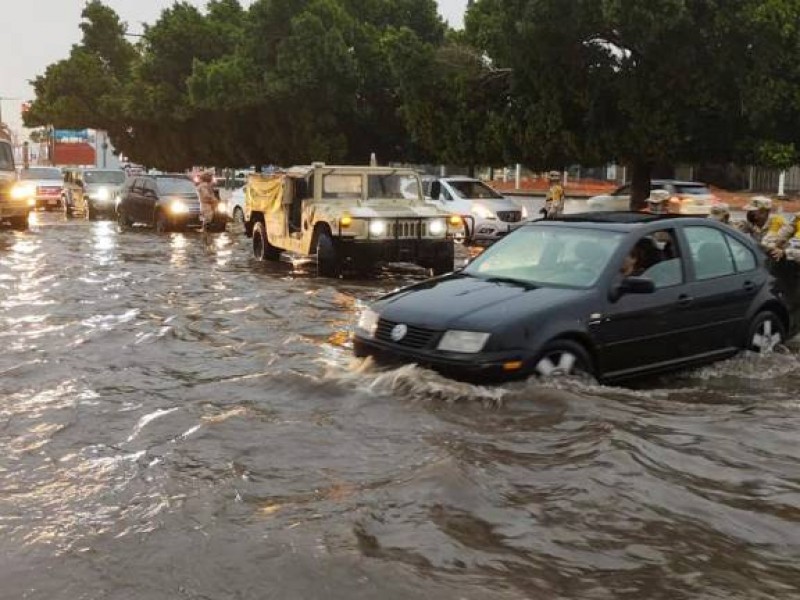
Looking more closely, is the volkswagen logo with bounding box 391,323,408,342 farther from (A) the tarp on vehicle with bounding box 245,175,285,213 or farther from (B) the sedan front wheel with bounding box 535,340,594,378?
(A) the tarp on vehicle with bounding box 245,175,285,213

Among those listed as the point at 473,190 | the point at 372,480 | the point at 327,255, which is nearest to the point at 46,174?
the point at 473,190

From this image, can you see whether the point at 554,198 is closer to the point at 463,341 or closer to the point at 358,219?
the point at 358,219

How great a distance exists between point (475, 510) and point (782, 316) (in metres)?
4.66

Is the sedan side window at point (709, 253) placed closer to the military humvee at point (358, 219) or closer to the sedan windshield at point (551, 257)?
the sedan windshield at point (551, 257)

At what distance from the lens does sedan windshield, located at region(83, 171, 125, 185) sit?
30984 millimetres

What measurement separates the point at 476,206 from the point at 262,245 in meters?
5.89

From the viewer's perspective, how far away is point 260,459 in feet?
17.6

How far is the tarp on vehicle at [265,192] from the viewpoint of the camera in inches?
617

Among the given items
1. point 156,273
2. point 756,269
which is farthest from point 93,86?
point 756,269

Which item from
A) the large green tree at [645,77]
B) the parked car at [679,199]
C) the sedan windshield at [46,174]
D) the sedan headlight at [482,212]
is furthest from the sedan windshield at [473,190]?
the sedan windshield at [46,174]

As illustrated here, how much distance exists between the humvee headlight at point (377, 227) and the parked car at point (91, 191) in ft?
60.4

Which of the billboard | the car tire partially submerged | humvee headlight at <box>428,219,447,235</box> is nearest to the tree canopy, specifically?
humvee headlight at <box>428,219,447,235</box>

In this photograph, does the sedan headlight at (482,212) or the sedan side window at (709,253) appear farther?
the sedan headlight at (482,212)

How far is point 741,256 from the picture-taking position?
779 centimetres
